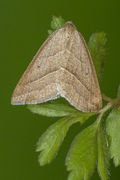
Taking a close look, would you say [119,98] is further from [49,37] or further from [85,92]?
[49,37]

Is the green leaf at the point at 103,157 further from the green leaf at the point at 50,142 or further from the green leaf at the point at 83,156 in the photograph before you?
the green leaf at the point at 50,142

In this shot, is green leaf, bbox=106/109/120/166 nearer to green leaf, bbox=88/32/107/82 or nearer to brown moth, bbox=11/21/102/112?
brown moth, bbox=11/21/102/112

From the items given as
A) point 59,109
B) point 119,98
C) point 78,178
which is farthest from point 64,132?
point 119,98

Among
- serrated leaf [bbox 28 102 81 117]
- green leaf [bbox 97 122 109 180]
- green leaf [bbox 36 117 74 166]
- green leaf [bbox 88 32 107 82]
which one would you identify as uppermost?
green leaf [bbox 88 32 107 82]

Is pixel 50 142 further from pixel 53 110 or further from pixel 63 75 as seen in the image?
pixel 63 75

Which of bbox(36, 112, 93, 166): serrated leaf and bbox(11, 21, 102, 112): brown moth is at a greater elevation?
bbox(11, 21, 102, 112): brown moth

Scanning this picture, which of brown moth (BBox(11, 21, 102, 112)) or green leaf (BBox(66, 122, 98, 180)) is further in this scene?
brown moth (BBox(11, 21, 102, 112))

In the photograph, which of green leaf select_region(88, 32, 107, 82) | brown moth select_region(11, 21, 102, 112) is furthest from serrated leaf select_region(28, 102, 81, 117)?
green leaf select_region(88, 32, 107, 82)
